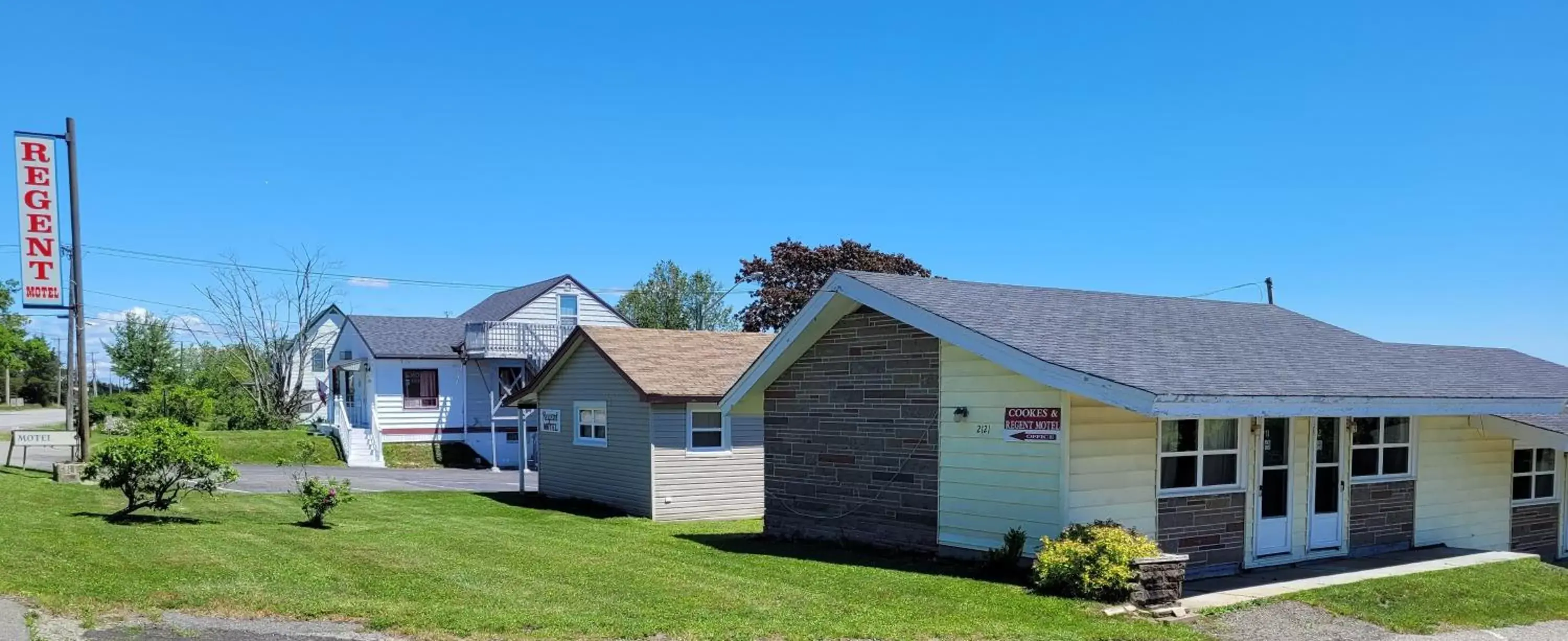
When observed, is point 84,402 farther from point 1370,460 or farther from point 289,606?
point 1370,460

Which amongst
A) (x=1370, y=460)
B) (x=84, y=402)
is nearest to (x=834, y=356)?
(x=1370, y=460)

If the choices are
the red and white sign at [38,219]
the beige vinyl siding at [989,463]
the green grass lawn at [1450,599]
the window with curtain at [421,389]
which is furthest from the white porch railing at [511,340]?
the green grass lawn at [1450,599]

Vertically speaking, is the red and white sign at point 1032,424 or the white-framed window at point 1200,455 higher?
the red and white sign at point 1032,424

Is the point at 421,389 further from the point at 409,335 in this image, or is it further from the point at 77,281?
the point at 77,281

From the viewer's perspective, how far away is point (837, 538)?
15688 millimetres

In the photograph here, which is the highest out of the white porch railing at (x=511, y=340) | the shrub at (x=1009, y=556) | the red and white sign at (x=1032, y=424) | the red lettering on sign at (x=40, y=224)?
the red lettering on sign at (x=40, y=224)

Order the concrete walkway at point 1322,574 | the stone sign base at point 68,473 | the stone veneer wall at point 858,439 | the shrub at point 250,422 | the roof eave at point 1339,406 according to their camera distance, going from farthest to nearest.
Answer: the shrub at point 250,422 < the stone sign base at point 68,473 < the stone veneer wall at point 858,439 < the concrete walkway at point 1322,574 < the roof eave at point 1339,406

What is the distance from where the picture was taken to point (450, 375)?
39438 millimetres

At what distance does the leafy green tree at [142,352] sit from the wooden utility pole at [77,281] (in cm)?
3274

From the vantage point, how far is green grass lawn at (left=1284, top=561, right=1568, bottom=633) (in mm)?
10891

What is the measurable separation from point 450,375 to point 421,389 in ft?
3.62

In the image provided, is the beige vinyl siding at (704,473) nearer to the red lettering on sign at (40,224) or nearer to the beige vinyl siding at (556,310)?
the red lettering on sign at (40,224)

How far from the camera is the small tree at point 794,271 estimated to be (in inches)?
1875

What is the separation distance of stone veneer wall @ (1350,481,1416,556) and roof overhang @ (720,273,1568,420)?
1.42 m
